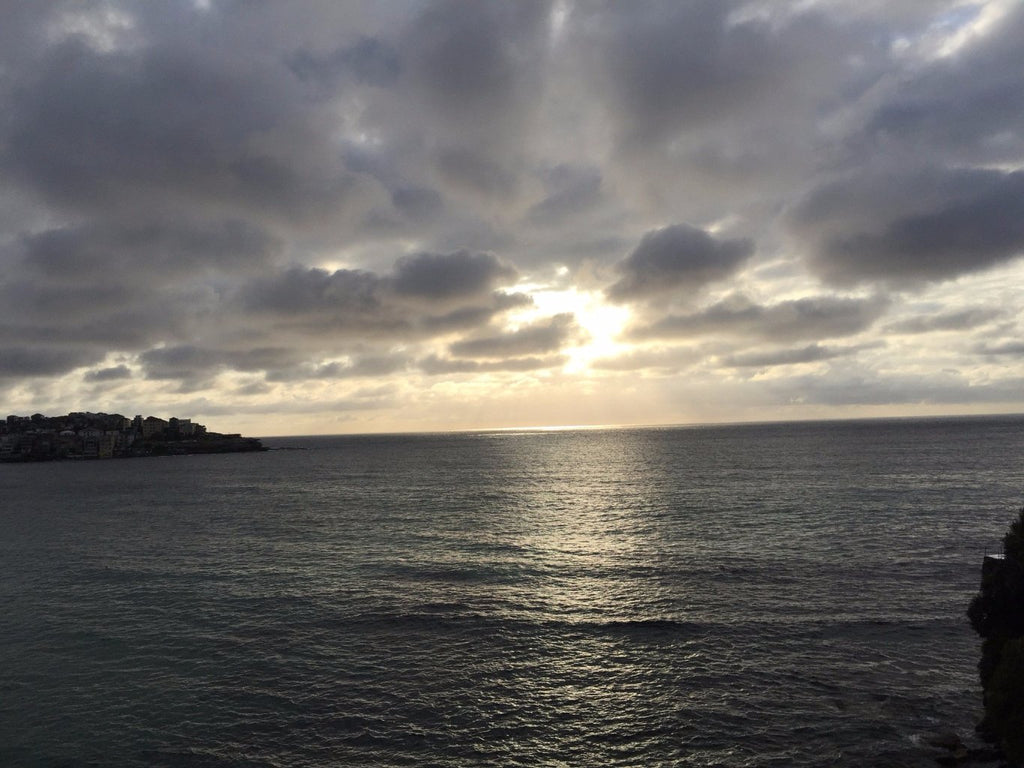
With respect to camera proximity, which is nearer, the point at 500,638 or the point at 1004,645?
the point at 1004,645

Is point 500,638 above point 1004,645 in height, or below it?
below

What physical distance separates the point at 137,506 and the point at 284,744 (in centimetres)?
9931

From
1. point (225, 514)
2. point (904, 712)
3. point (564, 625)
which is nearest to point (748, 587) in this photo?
point (564, 625)

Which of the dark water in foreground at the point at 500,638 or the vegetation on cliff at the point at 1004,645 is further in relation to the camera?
the dark water in foreground at the point at 500,638

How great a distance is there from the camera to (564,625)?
38938 millimetres

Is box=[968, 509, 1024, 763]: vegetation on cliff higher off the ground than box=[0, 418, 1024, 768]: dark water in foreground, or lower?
higher

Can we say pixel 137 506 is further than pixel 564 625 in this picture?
Yes

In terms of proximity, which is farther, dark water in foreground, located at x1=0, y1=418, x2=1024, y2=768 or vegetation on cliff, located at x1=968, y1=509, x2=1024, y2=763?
dark water in foreground, located at x1=0, y1=418, x2=1024, y2=768

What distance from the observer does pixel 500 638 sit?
121 ft

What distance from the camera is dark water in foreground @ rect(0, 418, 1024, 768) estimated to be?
25781mm

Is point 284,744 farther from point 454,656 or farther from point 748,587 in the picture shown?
point 748,587

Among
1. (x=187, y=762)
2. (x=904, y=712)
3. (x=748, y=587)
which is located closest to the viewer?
(x=187, y=762)

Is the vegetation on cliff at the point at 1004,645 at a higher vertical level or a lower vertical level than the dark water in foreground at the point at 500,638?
higher

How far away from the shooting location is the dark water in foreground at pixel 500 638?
25.8 meters
